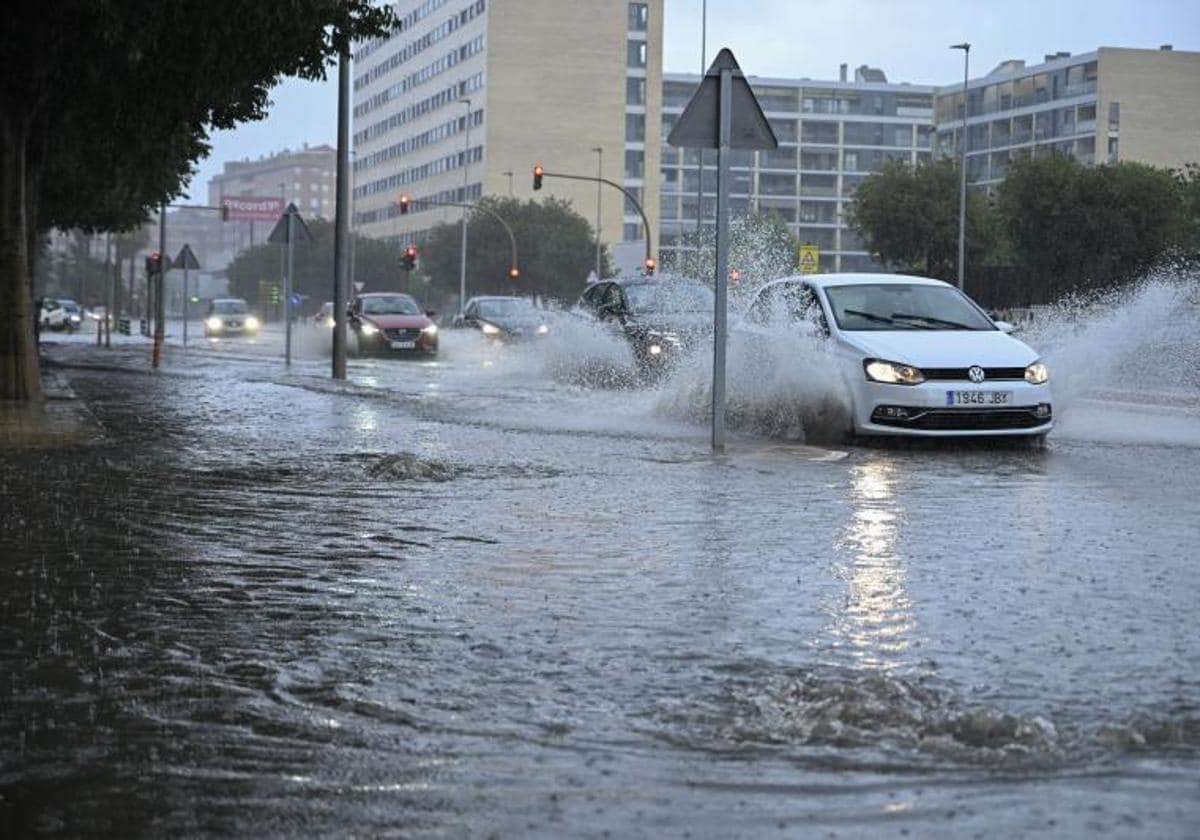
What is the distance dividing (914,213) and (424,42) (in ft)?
270

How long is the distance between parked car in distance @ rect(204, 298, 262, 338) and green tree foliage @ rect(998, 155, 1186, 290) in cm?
3111

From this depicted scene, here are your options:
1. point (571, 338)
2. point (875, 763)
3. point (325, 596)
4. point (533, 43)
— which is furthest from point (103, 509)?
point (533, 43)

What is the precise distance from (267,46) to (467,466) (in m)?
7.33

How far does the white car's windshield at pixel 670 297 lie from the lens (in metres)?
26.6

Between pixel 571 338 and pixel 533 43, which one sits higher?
pixel 533 43

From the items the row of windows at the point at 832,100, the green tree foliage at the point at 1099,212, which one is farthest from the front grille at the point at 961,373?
the row of windows at the point at 832,100

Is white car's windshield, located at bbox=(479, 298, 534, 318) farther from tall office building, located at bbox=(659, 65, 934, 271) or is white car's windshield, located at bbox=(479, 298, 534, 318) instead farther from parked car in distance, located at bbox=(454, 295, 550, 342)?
tall office building, located at bbox=(659, 65, 934, 271)

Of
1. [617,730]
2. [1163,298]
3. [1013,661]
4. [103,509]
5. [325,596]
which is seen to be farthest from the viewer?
[1163,298]

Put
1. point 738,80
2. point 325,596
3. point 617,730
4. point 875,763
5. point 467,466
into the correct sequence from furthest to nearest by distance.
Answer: point 738,80
point 467,466
point 325,596
point 617,730
point 875,763

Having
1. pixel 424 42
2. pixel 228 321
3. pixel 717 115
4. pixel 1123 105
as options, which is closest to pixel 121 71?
pixel 717 115

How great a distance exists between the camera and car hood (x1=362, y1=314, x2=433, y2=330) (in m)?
41.5

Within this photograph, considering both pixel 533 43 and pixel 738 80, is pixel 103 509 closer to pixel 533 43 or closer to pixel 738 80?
pixel 738 80

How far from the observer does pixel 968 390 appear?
1509 centimetres

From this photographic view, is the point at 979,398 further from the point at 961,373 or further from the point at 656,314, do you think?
the point at 656,314
